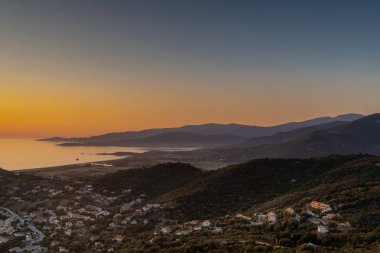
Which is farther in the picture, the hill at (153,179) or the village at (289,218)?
the hill at (153,179)

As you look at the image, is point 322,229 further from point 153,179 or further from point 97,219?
point 153,179

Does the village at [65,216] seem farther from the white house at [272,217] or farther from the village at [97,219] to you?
the white house at [272,217]

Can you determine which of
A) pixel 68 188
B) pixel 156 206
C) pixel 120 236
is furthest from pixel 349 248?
pixel 68 188

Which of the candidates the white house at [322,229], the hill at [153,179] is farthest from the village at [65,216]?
the white house at [322,229]

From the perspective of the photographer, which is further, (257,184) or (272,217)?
(257,184)

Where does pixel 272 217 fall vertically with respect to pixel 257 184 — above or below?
above

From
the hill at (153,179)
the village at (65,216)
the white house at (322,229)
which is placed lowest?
the village at (65,216)

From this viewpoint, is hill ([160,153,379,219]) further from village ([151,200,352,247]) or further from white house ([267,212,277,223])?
white house ([267,212,277,223])

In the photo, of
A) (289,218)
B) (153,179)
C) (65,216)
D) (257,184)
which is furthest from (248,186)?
(289,218)

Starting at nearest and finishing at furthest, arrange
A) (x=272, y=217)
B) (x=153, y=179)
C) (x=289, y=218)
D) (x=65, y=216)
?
(x=289, y=218), (x=272, y=217), (x=65, y=216), (x=153, y=179)

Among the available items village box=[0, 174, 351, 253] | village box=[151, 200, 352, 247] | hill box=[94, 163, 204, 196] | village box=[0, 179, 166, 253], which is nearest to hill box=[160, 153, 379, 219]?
village box=[0, 174, 351, 253]

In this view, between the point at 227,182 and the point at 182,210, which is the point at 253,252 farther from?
the point at 227,182
